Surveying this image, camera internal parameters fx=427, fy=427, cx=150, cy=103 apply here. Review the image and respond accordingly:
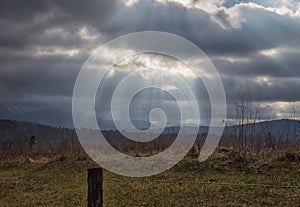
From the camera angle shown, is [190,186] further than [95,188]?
Yes

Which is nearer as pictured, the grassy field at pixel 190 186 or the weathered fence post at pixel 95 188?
the weathered fence post at pixel 95 188

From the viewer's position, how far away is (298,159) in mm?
12680

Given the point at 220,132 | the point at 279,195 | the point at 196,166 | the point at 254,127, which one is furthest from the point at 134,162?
the point at 279,195

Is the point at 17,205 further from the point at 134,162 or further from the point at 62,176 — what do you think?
the point at 134,162

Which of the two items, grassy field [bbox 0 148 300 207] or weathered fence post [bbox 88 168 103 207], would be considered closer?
weathered fence post [bbox 88 168 103 207]

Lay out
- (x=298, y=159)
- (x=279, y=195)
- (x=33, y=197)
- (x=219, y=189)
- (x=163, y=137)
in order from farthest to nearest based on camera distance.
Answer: (x=163, y=137) < (x=298, y=159) < (x=33, y=197) < (x=219, y=189) < (x=279, y=195)

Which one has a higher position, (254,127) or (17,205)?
(254,127)

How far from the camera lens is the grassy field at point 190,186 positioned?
9773 mm

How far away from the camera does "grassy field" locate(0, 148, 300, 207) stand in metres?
9.77

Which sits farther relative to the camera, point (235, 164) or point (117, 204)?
point (235, 164)

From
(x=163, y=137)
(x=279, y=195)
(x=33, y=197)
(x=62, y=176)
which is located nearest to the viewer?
(x=279, y=195)

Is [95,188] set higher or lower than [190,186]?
higher

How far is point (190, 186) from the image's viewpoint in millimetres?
11133

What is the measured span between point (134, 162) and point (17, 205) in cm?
498
